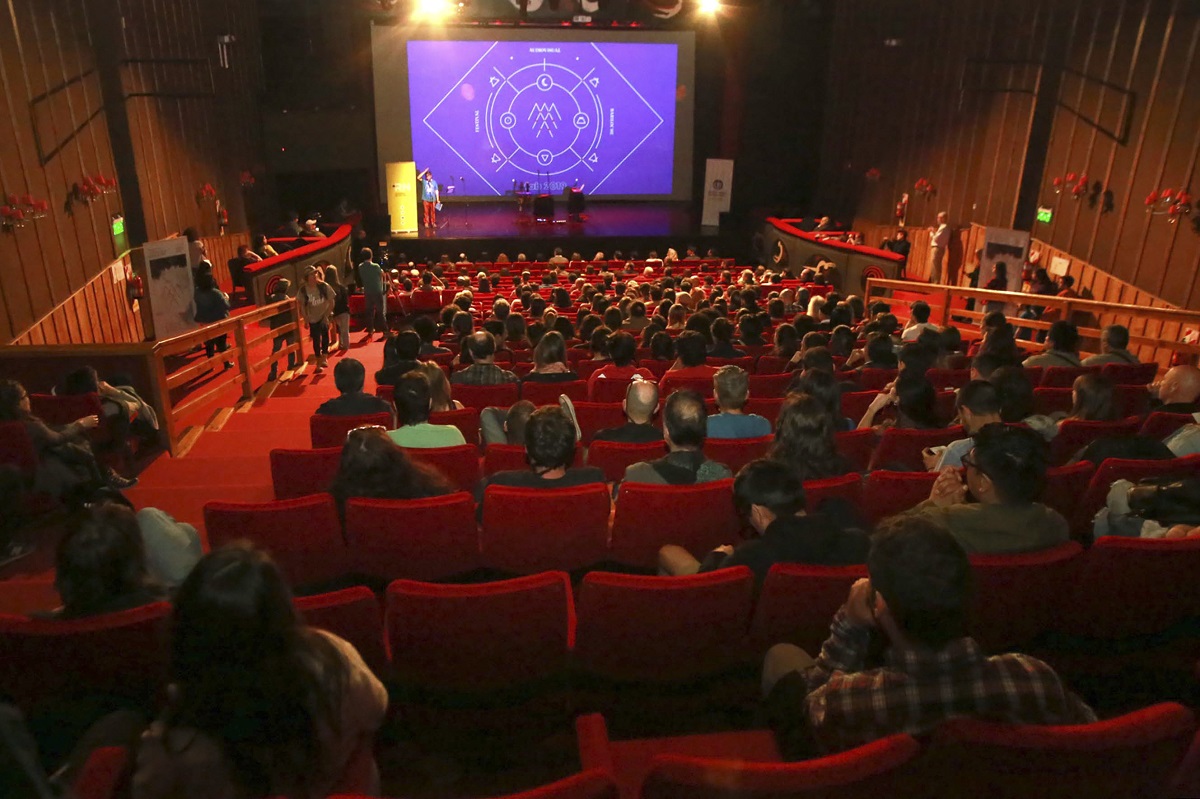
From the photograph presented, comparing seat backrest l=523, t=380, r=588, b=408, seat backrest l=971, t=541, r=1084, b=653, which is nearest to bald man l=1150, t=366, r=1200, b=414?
seat backrest l=971, t=541, r=1084, b=653

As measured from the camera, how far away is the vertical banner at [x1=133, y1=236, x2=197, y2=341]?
851 cm

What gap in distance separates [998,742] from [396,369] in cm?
445

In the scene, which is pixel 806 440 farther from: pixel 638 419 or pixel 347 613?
pixel 347 613

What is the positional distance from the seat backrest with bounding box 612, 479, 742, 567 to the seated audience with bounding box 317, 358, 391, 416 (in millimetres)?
1987

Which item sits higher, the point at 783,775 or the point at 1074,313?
the point at 783,775

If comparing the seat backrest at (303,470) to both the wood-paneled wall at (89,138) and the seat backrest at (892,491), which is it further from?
the wood-paneled wall at (89,138)

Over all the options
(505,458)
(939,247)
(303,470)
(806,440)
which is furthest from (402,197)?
(806,440)

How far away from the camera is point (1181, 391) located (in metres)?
3.88

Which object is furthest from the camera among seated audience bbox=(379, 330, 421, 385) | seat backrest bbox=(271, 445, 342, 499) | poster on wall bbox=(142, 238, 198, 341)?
poster on wall bbox=(142, 238, 198, 341)

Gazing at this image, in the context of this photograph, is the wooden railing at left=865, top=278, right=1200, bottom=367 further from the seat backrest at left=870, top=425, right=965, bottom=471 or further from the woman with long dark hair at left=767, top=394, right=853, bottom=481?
the woman with long dark hair at left=767, top=394, right=853, bottom=481

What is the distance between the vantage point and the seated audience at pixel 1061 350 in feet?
16.9

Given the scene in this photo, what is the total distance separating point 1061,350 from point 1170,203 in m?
5.44

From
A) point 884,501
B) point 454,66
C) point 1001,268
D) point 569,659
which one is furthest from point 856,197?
point 569,659

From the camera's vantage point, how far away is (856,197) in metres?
16.9
